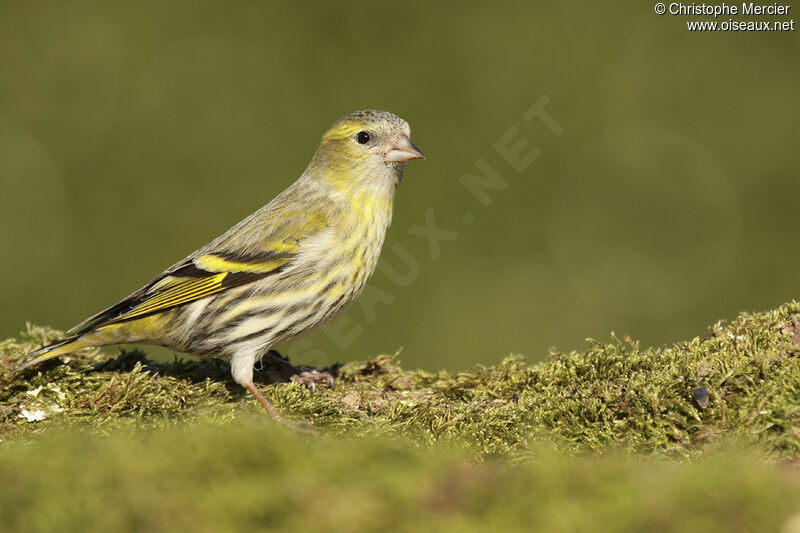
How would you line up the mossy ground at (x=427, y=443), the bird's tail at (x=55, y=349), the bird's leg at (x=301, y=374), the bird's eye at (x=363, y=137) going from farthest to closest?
1. the bird's eye at (x=363, y=137)
2. the bird's leg at (x=301, y=374)
3. the bird's tail at (x=55, y=349)
4. the mossy ground at (x=427, y=443)

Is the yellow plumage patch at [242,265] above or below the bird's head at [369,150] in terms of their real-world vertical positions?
below

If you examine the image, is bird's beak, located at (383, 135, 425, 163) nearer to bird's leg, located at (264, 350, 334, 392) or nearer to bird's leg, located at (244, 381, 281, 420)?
bird's leg, located at (264, 350, 334, 392)

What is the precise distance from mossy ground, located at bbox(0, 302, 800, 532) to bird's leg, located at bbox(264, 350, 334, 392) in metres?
0.12

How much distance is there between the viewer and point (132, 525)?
1644 mm

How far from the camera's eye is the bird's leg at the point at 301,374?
13.3ft

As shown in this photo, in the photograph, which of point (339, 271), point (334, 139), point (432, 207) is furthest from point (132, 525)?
point (432, 207)

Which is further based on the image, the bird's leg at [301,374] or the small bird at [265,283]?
the small bird at [265,283]

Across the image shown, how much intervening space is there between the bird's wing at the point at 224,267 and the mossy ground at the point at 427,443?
16.4 inches

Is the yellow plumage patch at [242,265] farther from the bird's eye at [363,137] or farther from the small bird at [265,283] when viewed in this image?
the bird's eye at [363,137]

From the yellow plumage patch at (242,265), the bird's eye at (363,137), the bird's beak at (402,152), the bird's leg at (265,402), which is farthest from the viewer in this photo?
the bird's eye at (363,137)

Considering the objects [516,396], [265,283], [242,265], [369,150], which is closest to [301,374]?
[265,283]

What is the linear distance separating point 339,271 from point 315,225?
40 centimetres

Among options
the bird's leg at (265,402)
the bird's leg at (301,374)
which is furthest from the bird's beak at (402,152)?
the bird's leg at (265,402)

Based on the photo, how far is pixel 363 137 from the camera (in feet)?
16.4
